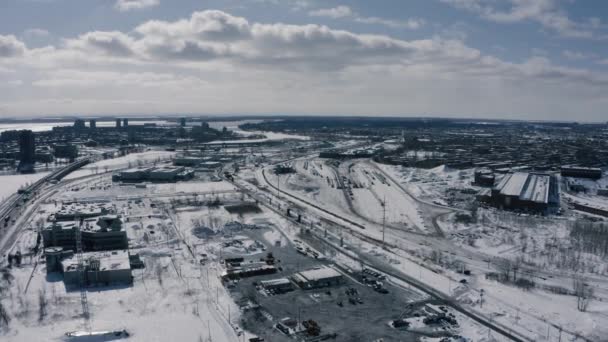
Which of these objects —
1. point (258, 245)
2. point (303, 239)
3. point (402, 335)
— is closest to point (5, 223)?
point (258, 245)

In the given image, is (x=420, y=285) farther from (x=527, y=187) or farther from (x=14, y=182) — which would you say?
(x=14, y=182)

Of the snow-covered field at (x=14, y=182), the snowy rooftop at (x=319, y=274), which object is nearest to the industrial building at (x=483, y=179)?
the snowy rooftop at (x=319, y=274)

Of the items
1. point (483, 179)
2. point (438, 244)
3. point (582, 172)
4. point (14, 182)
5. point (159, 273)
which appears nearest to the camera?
point (159, 273)

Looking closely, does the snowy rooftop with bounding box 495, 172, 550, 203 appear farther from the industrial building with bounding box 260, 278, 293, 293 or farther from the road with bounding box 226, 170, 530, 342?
the industrial building with bounding box 260, 278, 293, 293

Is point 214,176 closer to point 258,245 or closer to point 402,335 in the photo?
point 258,245

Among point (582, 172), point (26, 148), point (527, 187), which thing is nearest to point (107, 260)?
point (527, 187)

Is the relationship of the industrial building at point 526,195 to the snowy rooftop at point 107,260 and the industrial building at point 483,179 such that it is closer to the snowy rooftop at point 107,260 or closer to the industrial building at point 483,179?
the industrial building at point 483,179
